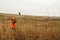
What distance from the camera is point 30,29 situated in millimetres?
2752

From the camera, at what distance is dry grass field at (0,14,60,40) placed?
2638 mm

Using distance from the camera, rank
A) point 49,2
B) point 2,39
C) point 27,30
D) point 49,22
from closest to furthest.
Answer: point 2,39 → point 27,30 → point 49,22 → point 49,2

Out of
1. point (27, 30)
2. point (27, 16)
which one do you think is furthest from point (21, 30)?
point (27, 16)

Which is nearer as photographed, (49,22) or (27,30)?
(27,30)

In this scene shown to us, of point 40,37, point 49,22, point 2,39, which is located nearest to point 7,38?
point 2,39

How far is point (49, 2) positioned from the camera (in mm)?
3227

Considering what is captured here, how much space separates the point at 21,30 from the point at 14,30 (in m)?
0.11

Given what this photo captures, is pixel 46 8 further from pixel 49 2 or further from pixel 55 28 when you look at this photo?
pixel 55 28

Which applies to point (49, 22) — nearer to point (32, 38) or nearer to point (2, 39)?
point (32, 38)

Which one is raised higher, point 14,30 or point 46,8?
point 46,8

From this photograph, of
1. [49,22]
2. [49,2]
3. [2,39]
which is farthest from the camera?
[49,2]

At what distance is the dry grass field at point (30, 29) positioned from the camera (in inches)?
104

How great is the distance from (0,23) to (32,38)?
568 mm

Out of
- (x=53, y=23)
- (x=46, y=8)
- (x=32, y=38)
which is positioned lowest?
(x=32, y=38)
